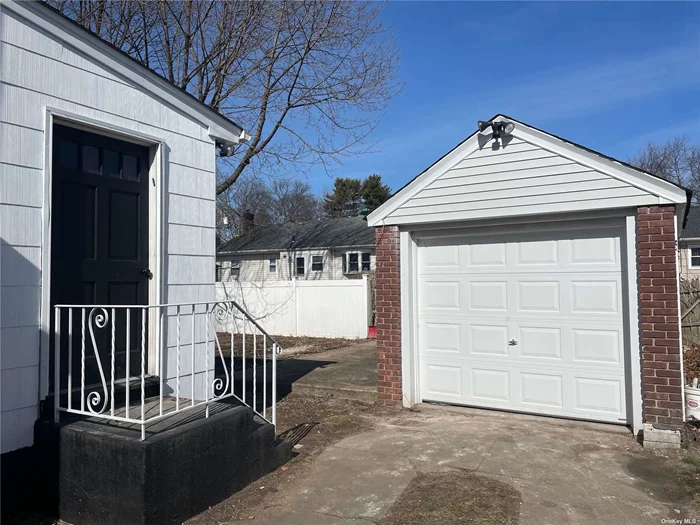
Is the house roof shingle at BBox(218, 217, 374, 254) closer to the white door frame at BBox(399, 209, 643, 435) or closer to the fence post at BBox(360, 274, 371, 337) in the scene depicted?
the fence post at BBox(360, 274, 371, 337)

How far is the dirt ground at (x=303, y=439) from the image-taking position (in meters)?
3.99

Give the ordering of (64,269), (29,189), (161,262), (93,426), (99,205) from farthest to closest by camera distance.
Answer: (161,262), (99,205), (64,269), (29,189), (93,426)

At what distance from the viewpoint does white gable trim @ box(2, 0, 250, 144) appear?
4.25m

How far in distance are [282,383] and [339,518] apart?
4.63 m

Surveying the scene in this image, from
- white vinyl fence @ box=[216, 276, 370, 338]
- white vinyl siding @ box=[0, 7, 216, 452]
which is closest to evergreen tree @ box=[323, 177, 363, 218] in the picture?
white vinyl fence @ box=[216, 276, 370, 338]

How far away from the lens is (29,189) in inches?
162

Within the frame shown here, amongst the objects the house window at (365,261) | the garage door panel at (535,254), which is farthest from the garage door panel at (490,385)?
the house window at (365,261)

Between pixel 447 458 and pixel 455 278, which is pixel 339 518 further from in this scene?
pixel 455 278

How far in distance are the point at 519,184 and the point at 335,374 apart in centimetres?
429

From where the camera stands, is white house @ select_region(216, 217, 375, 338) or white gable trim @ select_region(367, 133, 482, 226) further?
white house @ select_region(216, 217, 375, 338)

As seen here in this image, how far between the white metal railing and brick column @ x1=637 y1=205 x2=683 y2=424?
364 cm

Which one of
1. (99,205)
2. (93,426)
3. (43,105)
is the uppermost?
(43,105)

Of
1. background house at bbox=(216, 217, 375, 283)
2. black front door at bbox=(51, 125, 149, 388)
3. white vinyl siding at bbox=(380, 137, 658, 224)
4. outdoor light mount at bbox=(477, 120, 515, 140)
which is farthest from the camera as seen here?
background house at bbox=(216, 217, 375, 283)

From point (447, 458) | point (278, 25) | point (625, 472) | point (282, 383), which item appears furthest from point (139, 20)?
point (625, 472)
